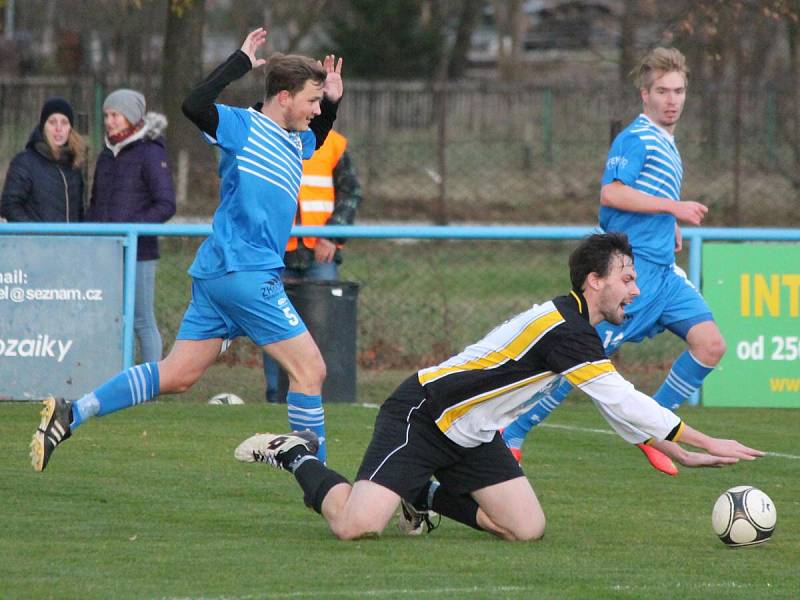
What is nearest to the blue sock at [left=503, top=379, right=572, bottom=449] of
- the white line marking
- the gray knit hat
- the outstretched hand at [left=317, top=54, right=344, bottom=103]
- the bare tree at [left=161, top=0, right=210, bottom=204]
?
the outstretched hand at [left=317, top=54, right=344, bottom=103]

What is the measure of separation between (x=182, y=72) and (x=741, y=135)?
19.8 feet

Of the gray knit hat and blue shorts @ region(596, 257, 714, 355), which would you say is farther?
the gray knit hat

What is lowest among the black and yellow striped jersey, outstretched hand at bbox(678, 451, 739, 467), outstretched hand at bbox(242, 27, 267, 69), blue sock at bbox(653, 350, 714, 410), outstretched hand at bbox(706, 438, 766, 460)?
blue sock at bbox(653, 350, 714, 410)

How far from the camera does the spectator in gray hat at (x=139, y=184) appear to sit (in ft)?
36.2

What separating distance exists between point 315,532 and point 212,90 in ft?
6.66

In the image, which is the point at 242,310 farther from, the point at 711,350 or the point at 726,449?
the point at 711,350

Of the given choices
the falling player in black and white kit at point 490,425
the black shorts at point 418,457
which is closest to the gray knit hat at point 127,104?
the falling player in black and white kit at point 490,425

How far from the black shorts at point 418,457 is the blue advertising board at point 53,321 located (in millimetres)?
4561

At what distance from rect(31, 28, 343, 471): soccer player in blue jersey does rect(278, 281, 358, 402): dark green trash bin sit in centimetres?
354

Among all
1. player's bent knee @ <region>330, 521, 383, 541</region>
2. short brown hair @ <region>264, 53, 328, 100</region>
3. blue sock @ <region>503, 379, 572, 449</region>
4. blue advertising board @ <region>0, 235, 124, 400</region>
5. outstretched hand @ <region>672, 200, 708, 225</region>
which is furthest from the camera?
blue advertising board @ <region>0, 235, 124, 400</region>

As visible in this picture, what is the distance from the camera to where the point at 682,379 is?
9.12 metres

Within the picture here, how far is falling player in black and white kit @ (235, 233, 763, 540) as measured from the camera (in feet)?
20.8

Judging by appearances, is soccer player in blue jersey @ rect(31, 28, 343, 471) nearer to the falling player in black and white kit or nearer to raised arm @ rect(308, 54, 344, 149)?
raised arm @ rect(308, 54, 344, 149)

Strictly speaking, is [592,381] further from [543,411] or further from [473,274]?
[473,274]
